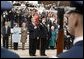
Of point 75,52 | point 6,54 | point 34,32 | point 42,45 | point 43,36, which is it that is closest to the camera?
→ point 75,52

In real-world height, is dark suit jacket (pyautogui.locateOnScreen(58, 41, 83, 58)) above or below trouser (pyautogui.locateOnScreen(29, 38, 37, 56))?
above

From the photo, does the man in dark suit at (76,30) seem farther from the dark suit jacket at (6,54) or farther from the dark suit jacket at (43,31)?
the dark suit jacket at (43,31)

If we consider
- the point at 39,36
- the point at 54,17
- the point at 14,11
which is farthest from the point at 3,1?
the point at 14,11

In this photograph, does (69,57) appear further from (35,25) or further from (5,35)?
(5,35)

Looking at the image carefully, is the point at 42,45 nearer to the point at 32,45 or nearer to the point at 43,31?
the point at 32,45

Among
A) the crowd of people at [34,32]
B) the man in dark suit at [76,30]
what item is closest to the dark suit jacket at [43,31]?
the crowd of people at [34,32]

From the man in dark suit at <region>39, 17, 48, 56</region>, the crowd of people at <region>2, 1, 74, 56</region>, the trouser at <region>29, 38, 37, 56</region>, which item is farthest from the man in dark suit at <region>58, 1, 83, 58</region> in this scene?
the trouser at <region>29, 38, 37, 56</region>

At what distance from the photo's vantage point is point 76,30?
2.35 m

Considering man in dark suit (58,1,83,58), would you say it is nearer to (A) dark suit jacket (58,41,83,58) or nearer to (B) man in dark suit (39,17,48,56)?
(A) dark suit jacket (58,41,83,58)

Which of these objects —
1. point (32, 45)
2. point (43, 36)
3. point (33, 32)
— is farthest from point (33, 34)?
point (32, 45)

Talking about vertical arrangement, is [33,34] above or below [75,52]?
below

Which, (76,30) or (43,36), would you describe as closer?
(76,30)

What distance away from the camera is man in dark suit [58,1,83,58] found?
231 cm

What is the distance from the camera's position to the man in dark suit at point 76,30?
91.0 inches
